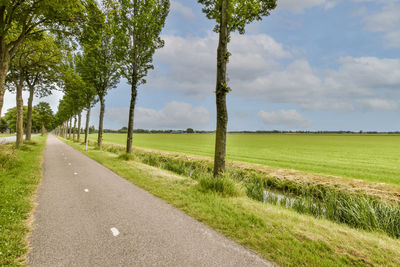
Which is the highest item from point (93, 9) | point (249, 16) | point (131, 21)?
point (131, 21)

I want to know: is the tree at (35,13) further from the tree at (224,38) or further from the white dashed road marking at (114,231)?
the white dashed road marking at (114,231)

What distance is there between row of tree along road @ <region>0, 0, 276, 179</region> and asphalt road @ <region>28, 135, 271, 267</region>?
379 centimetres

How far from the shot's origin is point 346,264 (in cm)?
307

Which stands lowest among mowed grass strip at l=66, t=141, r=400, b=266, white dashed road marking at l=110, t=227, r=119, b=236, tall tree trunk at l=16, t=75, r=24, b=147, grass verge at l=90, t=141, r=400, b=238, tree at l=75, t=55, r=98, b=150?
grass verge at l=90, t=141, r=400, b=238

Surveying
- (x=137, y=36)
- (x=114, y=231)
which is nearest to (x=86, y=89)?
(x=137, y=36)

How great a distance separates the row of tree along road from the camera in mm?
7664

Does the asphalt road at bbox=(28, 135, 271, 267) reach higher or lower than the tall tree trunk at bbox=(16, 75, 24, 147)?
lower

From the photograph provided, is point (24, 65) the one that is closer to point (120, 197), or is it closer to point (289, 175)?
point (120, 197)

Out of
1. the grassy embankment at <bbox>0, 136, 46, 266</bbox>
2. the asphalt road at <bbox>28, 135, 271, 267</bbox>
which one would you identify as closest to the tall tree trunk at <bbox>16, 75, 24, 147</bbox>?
the grassy embankment at <bbox>0, 136, 46, 266</bbox>

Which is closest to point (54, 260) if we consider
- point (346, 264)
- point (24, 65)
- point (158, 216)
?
point (158, 216)

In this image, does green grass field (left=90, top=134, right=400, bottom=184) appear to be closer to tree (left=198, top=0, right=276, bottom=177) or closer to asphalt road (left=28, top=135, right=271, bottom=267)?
tree (left=198, top=0, right=276, bottom=177)

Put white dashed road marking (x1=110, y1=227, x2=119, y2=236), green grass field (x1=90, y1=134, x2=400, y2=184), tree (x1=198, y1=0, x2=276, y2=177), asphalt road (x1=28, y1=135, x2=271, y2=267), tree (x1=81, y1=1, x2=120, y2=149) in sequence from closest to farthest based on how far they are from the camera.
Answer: asphalt road (x1=28, y1=135, x2=271, y2=267) → white dashed road marking (x1=110, y1=227, x2=119, y2=236) → tree (x1=198, y1=0, x2=276, y2=177) → green grass field (x1=90, y1=134, x2=400, y2=184) → tree (x1=81, y1=1, x2=120, y2=149)

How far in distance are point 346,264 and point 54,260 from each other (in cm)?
483

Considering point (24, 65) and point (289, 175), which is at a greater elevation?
point (24, 65)
